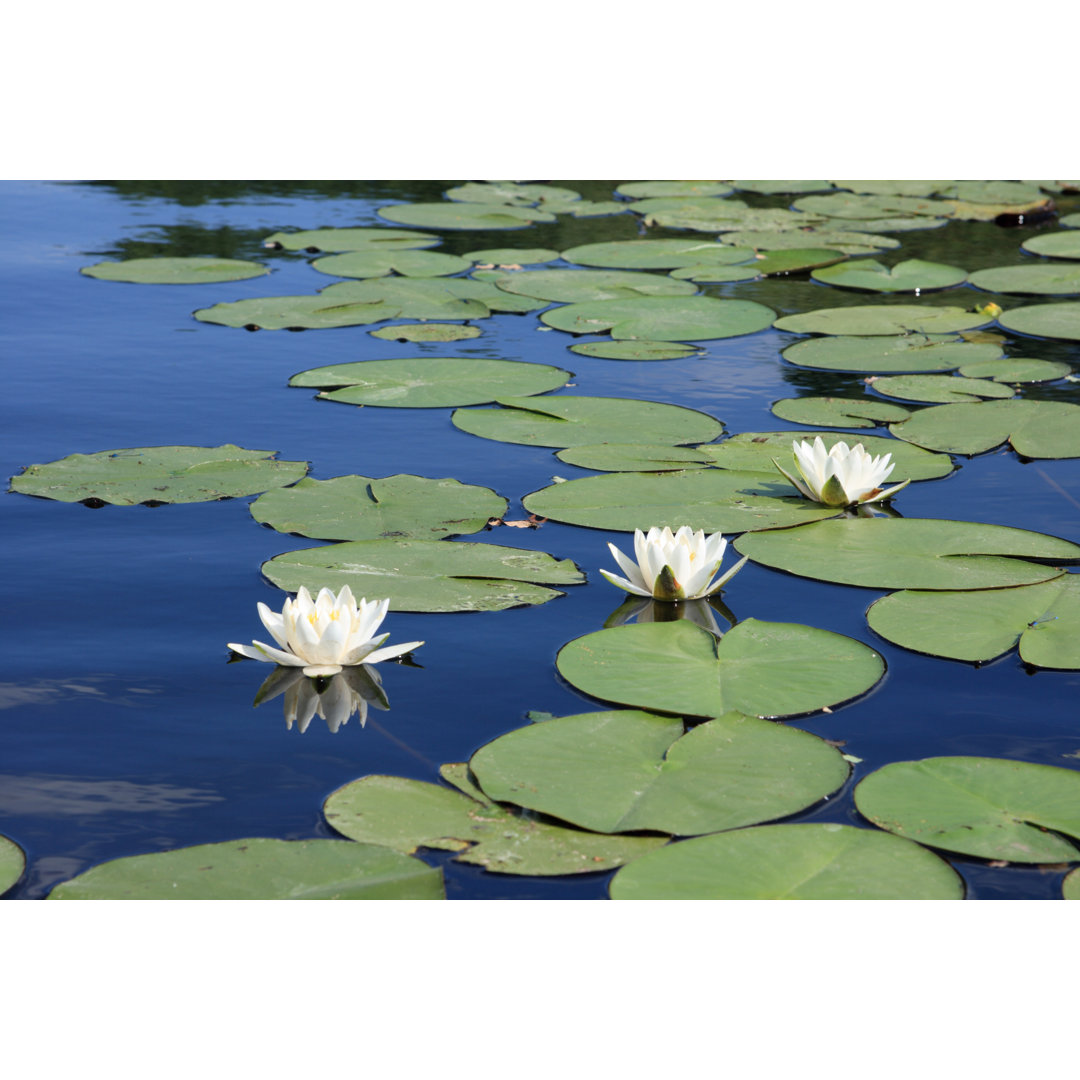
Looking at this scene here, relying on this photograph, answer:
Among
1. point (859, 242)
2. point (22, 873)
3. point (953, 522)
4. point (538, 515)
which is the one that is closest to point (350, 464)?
point (538, 515)

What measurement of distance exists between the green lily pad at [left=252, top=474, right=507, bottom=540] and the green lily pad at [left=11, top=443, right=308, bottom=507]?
0.16 metres

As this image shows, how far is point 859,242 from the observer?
24.1 feet

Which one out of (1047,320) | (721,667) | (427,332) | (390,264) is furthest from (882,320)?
(721,667)

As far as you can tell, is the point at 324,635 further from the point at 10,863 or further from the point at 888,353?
the point at 888,353

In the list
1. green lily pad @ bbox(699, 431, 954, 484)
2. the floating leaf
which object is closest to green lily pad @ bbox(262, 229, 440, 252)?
green lily pad @ bbox(699, 431, 954, 484)

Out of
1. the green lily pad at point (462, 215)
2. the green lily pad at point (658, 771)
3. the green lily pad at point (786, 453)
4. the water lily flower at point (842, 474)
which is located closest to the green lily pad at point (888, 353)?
the green lily pad at point (786, 453)

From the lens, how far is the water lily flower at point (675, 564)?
2746mm

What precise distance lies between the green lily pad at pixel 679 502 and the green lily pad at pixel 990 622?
54cm

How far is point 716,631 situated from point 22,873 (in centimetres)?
150

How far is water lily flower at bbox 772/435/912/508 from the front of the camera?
3236 millimetres

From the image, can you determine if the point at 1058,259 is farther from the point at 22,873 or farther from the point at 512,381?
the point at 22,873

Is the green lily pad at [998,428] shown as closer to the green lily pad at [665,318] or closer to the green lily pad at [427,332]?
the green lily pad at [665,318]

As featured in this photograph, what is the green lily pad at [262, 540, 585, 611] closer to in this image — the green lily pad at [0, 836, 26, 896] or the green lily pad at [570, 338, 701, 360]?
the green lily pad at [0, 836, 26, 896]

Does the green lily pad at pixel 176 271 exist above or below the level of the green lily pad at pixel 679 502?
above
